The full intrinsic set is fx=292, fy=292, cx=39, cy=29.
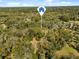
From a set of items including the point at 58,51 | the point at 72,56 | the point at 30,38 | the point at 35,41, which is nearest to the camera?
the point at 72,56

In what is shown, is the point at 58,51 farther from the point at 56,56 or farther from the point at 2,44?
the point at 2,44

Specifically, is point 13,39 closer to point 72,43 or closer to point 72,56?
point 72,43

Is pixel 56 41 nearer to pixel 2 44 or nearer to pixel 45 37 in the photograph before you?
pixel 45 37

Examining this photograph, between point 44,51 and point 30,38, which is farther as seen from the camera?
point 30,38

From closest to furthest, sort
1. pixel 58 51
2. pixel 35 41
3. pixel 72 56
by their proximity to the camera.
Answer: pixel 72 56 → pixel 58 51 → pixel 35 41

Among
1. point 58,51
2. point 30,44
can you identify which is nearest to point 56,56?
point 58,51

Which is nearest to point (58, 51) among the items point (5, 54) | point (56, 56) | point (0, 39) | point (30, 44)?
point (56, 56)

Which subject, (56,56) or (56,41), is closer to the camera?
(56,56)

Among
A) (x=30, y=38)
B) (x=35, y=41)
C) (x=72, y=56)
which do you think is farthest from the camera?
(x=30, y=38)

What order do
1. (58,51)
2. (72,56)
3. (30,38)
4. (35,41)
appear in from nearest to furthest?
(72,56) → (58,51) → (35,41) → (30,38)
